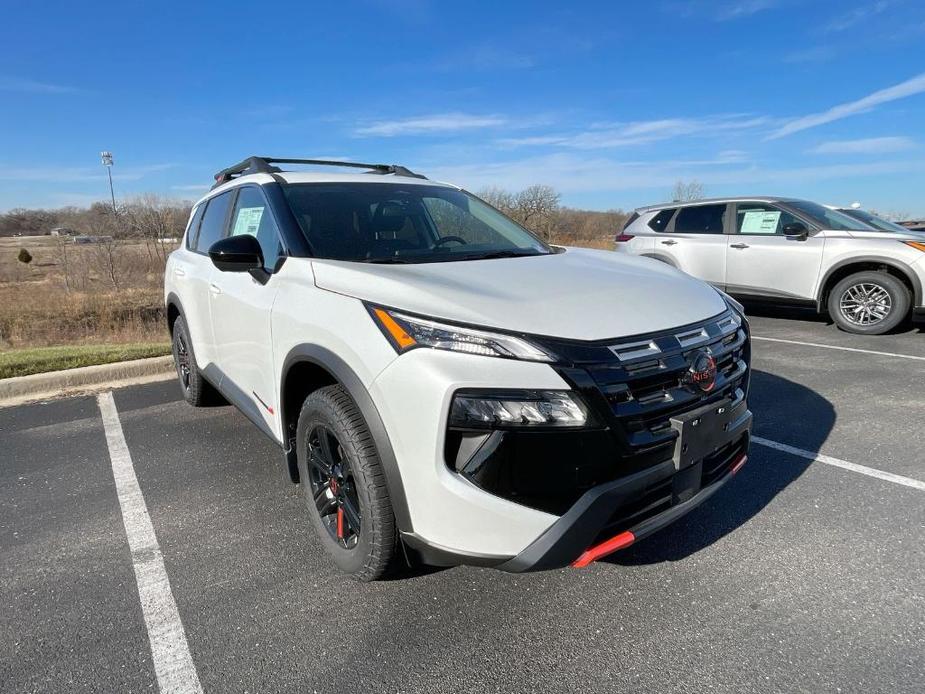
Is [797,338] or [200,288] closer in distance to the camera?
[200,288]

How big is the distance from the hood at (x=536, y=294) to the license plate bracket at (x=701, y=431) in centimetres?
34

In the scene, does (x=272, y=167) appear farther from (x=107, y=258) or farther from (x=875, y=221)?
(x=107, y=258)

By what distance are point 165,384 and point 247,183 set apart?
3116 millimetres

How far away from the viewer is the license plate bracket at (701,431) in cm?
205

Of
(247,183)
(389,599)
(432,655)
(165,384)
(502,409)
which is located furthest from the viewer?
(165,384)

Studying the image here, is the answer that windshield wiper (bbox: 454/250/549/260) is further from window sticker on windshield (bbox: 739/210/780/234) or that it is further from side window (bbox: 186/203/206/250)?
window sticker on windshield (bbox: 739/210/780/234)

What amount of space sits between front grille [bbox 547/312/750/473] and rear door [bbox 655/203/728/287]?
684 centimetres

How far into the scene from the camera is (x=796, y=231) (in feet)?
25.5

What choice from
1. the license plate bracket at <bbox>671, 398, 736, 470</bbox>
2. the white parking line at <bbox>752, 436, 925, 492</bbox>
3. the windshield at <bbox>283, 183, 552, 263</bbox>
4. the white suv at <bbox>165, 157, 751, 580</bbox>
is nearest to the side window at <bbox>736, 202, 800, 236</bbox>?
the white parking line at <bbox>752, 436, 925, 492</bbox>

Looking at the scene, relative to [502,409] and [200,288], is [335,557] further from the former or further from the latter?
[200,288]

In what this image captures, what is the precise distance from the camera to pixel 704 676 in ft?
6.26

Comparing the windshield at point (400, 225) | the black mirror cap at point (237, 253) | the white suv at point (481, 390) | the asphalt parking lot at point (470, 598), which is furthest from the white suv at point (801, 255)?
the black mirror cap at point (237, 253)

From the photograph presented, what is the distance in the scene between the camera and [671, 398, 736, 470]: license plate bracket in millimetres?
2047

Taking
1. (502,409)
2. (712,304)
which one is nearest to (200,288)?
(502,409)
